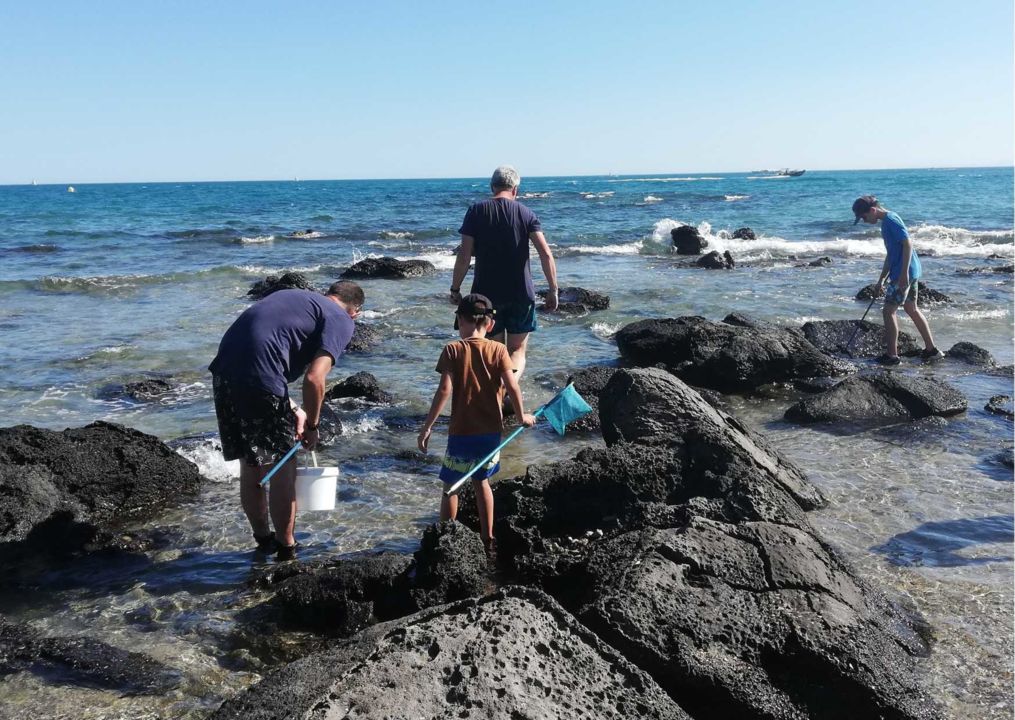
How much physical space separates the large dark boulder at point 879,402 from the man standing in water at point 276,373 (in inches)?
196

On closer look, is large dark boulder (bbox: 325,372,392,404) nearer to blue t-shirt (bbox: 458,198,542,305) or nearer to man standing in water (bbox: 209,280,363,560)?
blue t-shirt (bbox: 458,198,542,305)

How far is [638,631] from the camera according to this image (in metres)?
3.25

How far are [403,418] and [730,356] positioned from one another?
3.66 m

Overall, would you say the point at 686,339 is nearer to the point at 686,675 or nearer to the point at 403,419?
the point at 403,419

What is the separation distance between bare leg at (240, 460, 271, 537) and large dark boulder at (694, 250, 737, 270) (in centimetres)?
1898

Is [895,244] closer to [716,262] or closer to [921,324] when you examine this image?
[921,324]

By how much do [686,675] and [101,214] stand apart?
5338 centimetres

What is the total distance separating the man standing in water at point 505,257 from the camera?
6586 millimetres

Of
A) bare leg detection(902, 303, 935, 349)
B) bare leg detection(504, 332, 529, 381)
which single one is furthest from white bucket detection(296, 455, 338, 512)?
bare leg detection(902, 303, 935, 349)

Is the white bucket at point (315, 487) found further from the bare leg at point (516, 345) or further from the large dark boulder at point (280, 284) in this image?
the large dark boulder at point (280, 284)

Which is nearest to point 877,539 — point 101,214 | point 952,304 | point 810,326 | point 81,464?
point 81,464

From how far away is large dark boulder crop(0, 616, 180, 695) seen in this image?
379 centimetres

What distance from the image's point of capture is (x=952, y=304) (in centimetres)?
1552

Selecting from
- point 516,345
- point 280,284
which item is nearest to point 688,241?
point 280,284
